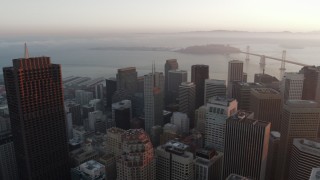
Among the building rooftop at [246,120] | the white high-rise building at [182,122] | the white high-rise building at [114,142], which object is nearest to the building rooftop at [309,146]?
the building rooftop at [246,120]

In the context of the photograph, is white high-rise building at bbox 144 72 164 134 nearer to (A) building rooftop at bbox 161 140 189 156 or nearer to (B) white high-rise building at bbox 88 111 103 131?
(B) white high-rise building at bbox 88 111 103 131

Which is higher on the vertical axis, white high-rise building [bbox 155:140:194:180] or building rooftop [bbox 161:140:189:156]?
building rooftop [bbox 161:140:189:156]

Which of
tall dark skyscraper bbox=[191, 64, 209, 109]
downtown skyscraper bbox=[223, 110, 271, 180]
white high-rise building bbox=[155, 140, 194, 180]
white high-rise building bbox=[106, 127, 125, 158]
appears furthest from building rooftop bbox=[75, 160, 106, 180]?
tall dark skyscraper bbox=[191, 64, 209, 109]

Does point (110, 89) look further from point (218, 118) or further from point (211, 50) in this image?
point (211, 50)

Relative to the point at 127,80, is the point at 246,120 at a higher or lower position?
higher

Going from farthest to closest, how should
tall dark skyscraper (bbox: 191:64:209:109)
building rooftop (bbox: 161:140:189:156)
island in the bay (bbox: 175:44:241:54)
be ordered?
1. island in the bay (bbox: 175:44:241:54)
2. tall dark skyscraper (bbox: 191:64:209:109)
3. building rooftop (bbox: 161:140:189:156)

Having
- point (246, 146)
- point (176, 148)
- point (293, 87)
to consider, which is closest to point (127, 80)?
point (293, 87)

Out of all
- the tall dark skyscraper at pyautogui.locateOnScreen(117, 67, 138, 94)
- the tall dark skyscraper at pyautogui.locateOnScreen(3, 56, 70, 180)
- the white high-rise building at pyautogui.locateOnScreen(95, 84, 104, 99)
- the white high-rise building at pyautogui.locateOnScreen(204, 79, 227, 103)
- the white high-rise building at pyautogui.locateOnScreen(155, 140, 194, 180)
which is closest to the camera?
the white high-rise building at pyautogui.locateOnScreen(155, 140, 194, 180)
